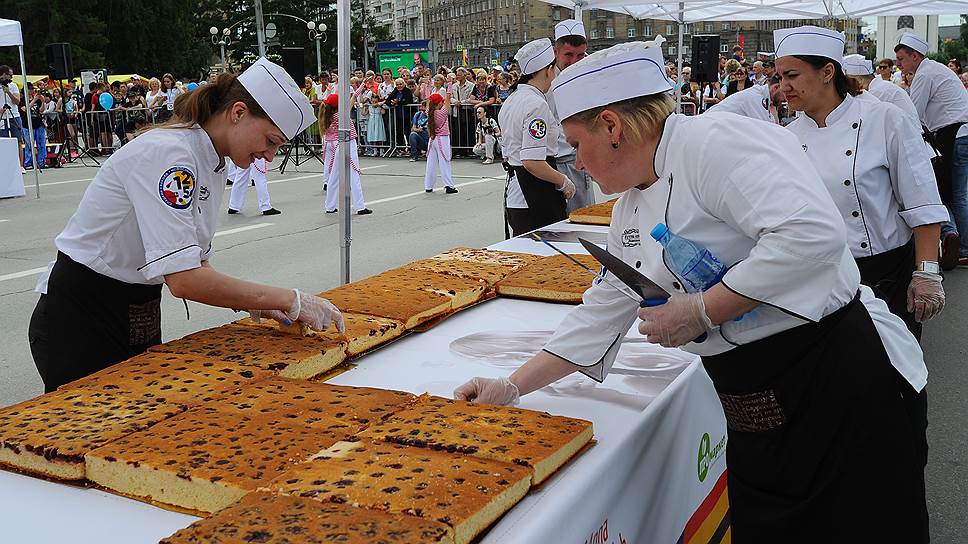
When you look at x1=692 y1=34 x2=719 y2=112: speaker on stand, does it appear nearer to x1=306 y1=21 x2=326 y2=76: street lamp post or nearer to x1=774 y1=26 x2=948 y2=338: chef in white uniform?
x1=774 y1=26 x2=948 y2=338: chef in white uniform

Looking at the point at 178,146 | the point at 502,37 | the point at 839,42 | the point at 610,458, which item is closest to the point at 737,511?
the point at 610,458

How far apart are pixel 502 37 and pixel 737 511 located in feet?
410

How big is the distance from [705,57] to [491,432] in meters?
12.6

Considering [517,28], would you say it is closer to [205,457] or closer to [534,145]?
[534,145]

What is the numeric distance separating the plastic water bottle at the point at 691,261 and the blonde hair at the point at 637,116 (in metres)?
0.20

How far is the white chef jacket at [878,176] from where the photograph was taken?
10.1 feet

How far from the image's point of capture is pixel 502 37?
12250 cm

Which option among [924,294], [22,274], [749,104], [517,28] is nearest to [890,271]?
[924,294]

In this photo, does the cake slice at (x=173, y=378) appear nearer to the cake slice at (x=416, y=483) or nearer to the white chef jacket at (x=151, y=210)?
the white chef jacket at (x=151, y=210)

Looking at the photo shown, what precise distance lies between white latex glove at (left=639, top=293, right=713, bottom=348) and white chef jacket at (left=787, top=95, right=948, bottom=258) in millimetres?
1602

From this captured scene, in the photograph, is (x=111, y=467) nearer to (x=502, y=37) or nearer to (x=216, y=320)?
(x=216, y=320)

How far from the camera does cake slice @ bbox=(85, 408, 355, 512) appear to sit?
164 centimetres

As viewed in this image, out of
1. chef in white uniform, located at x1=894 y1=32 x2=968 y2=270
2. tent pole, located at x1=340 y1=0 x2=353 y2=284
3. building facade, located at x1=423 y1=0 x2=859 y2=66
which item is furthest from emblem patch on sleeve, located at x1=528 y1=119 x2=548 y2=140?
building facade, located at x1=423 y1=0 x2=859 y2=66

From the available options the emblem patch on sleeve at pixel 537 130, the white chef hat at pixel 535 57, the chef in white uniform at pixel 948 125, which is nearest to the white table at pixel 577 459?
the emblem patch on sleeve at pixel 537 130
